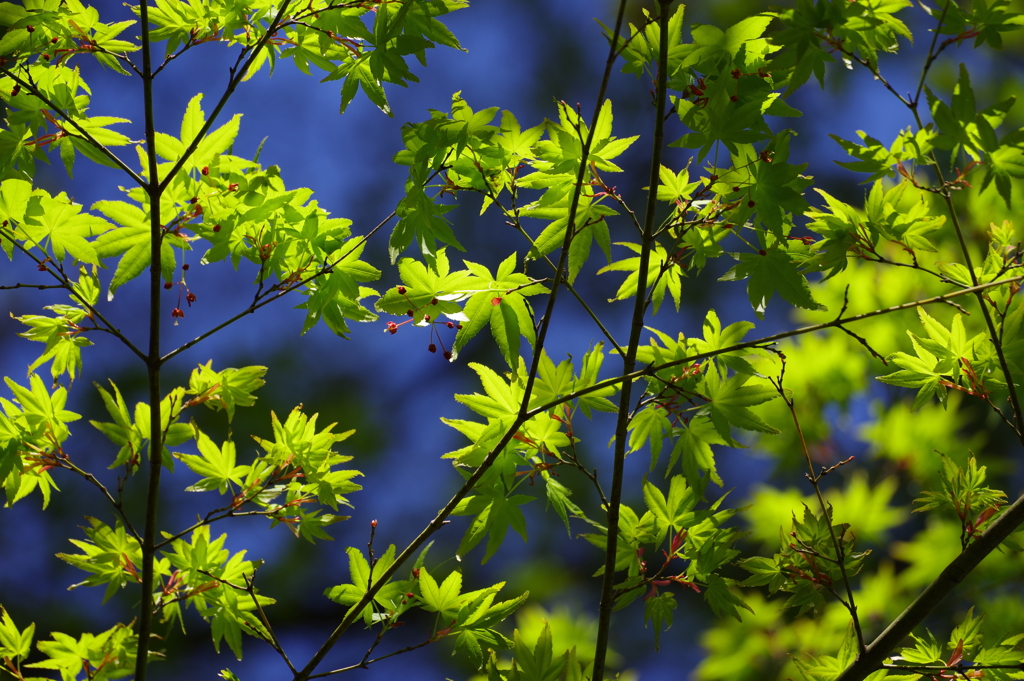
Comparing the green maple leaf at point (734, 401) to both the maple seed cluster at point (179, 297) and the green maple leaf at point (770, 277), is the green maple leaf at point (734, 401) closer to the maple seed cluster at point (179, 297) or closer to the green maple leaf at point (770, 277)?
the green maple leaf at point (770, 277)

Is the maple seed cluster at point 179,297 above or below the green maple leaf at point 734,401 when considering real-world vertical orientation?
above

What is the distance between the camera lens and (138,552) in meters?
1.17

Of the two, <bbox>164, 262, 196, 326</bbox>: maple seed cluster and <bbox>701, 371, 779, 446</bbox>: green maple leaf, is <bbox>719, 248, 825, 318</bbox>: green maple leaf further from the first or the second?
<bbox>164, 262, 196, 326</bbox>: maple seed cluster

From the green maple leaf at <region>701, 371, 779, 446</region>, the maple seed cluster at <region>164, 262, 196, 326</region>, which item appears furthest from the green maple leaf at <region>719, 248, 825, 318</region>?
the maple seed cluster at <region>164, 262, 196, 326</region>

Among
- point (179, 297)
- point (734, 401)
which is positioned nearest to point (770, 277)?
point (734, 401)

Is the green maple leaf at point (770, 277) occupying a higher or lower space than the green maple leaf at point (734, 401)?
higher

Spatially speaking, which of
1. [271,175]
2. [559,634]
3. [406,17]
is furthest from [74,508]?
[406,17]

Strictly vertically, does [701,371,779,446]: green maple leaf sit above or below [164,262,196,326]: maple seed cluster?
below

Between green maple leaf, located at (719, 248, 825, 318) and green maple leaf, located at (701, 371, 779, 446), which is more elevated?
green maple leaf, located at (719, 248, 825, 318)

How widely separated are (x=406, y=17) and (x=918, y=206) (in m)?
0.83

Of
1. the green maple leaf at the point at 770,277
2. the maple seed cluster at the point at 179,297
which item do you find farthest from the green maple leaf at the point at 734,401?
the maple seed cluster at the point at 179,297

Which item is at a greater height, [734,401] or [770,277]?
[770,277]

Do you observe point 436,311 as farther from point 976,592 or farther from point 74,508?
point 74,508

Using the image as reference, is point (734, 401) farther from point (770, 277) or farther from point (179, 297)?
point (179, 297)
